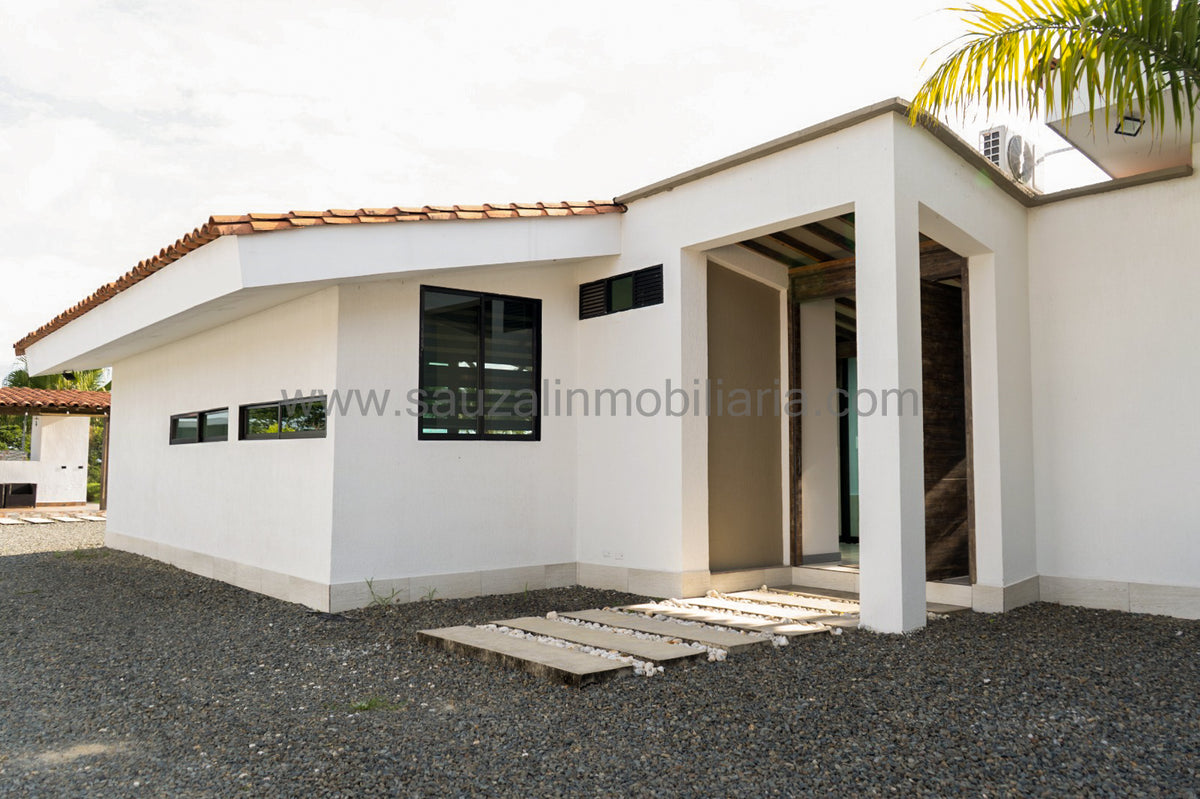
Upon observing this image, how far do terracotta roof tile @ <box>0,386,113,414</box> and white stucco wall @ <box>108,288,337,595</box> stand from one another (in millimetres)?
7493

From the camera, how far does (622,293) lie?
25.2 feet

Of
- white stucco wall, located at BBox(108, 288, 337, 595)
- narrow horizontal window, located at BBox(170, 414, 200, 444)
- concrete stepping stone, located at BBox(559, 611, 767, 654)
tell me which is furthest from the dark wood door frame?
narrow horizontal window, located at BBox(170, 414, 200, 444)

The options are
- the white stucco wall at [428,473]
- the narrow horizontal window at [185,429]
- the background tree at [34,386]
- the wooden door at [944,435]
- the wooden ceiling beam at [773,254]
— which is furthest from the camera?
the background tree at [34,386]

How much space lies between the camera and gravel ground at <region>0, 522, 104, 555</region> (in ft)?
40.4

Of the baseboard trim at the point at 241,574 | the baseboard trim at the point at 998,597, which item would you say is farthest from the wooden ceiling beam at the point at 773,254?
the baseboard trim at the point at 241,574

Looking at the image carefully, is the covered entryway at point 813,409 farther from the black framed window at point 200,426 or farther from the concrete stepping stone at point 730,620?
the black framed window at point 200,426

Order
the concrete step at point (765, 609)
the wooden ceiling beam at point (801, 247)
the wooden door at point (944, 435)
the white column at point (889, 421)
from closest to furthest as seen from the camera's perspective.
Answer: the white column at point (889, 421) < the concrete step at point (765, 609) < the wooden door at point (944, 435) < the wooden ceiling beam at point (801, 247)

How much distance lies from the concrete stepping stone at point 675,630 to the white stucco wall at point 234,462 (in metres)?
2.35

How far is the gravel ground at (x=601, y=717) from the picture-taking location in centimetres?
301

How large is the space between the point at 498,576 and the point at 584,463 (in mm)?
1408

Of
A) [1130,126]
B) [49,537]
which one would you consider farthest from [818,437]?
[49,537]

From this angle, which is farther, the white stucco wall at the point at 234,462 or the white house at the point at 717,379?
the white stucco wall at the point at 234,462

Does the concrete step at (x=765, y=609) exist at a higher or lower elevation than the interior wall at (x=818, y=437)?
lower

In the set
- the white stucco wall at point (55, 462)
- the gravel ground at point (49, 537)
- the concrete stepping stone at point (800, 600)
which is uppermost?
the white stucco wall at point (55, 462)
